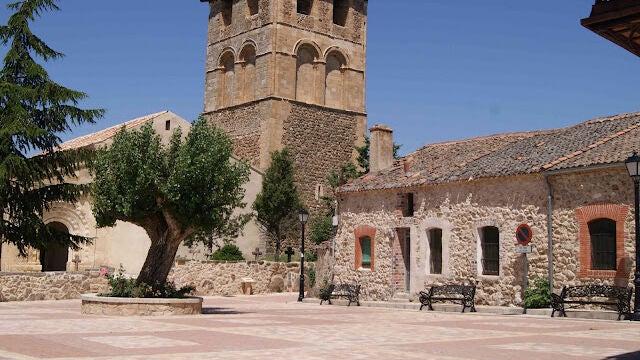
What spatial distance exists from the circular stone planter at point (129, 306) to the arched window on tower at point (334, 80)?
1261 inches

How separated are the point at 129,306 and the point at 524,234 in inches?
388

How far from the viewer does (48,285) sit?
82.2 feet

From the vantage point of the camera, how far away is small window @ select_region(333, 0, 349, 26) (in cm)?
5072

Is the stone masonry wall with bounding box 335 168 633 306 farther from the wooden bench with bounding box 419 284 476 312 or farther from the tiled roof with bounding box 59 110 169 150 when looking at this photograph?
the tiled roof with bounding box 59 110 169 150

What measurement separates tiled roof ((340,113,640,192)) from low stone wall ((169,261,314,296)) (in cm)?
696

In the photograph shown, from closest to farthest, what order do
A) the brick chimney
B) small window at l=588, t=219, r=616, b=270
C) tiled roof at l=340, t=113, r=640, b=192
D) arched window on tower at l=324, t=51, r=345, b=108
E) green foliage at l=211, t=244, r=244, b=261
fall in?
1. small window at l=588, t=219, r=616, b=270
2. tiled roof at l=340, t=113, r=640, b=192
3. the brick chimney
4. green foliage at l=211, t=244, r=244, b=261
5. arched window on tower at l=324, t=51, r=345, b=108

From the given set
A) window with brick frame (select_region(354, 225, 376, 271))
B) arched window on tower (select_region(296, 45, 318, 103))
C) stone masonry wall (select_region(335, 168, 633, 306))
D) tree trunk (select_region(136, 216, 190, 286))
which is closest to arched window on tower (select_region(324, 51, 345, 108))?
arched window on tower (select_region(296, 45, 318, 103))

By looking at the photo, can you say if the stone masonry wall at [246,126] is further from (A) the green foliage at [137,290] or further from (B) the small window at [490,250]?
(A) the green foliage at [137,290]

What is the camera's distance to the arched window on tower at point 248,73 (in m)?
48.2

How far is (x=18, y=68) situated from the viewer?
2275 centimetres

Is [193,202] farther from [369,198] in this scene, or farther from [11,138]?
[369,198]

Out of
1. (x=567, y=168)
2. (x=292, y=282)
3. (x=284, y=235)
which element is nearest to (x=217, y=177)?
(x=567, y=168)

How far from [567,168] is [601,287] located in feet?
10.3

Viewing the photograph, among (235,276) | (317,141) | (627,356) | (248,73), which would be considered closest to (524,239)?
(627,356)
